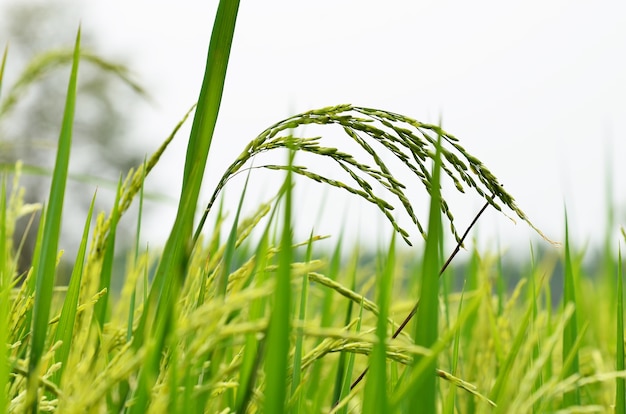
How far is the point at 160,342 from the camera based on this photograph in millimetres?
592

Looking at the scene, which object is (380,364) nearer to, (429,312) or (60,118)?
(429,312)

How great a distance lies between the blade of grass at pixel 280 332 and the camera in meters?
0.49

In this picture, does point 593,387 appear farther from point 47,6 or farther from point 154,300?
point 47,6

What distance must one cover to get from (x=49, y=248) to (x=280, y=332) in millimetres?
274

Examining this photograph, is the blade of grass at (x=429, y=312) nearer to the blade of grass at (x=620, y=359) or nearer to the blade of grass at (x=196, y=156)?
the blade of grass at (x=196, y=156)

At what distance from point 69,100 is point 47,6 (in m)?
21.0

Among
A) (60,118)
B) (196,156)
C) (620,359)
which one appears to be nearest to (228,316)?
(196,156)

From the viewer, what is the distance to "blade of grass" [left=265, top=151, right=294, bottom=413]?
1.61 feet

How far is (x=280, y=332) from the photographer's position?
1.65 ft

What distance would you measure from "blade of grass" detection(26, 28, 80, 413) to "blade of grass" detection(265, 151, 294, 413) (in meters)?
0.19

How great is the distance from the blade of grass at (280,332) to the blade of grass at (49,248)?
0.19 meters

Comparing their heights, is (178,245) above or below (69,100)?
below

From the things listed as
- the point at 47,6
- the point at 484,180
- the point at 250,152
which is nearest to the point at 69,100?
the point at 250,152

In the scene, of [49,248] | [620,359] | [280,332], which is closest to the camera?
[280,332]
